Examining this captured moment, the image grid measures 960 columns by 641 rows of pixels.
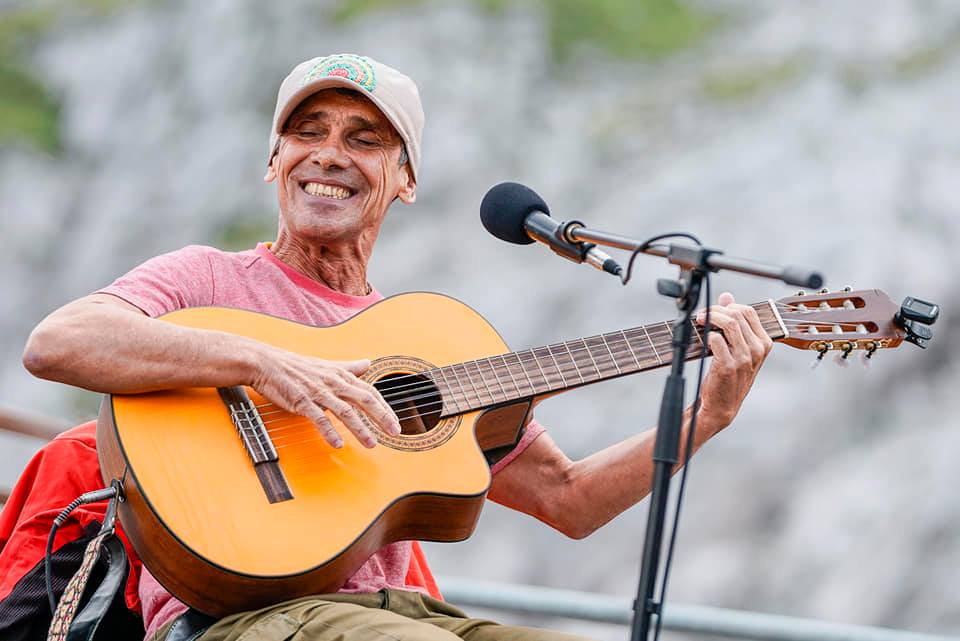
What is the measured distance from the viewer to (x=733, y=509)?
616 cm

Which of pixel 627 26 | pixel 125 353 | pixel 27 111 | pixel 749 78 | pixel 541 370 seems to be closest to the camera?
pixel 125 353

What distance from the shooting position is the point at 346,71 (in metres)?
Answer: 2.52

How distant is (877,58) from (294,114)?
18.1ft

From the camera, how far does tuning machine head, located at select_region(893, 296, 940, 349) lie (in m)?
2.35

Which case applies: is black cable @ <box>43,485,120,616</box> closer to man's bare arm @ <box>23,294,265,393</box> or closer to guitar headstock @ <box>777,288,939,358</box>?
man's bare arm @ <box>23,294,265,393</box>

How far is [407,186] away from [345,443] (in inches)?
34.0

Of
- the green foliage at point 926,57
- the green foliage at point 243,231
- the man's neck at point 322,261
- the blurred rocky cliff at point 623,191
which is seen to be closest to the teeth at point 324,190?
the man's neck at point 322,261

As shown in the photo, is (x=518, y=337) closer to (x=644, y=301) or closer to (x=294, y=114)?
(x=644, y=301)

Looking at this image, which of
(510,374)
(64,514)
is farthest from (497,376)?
(64,514)

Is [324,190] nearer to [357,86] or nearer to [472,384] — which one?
[357,86]

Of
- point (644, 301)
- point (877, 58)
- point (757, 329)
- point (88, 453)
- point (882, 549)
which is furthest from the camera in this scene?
point (877, 58)

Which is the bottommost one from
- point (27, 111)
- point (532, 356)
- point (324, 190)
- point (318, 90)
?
point (532, 356)

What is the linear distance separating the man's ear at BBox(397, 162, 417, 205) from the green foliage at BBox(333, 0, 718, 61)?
203 inches

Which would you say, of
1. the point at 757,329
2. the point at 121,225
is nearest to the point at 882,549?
the point at 757,329
